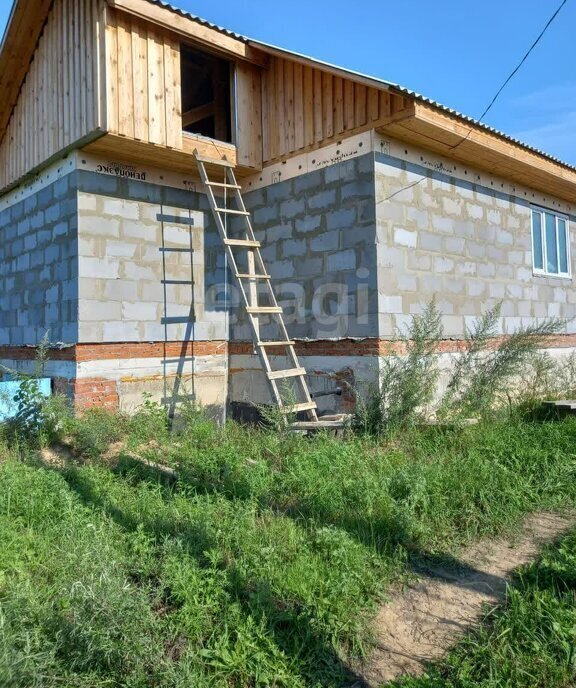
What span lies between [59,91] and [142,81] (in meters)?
1.40

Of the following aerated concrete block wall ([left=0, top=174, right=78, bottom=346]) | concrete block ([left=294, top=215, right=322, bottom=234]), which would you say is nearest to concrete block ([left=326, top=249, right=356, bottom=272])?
concrete block ([left=294, top=215, right=322, bottom=234])

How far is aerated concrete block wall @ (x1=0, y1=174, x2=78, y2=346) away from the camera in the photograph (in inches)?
278

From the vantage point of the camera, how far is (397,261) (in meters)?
6.74

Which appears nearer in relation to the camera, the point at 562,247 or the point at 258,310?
the point at 258,310

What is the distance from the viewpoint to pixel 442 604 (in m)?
3.22

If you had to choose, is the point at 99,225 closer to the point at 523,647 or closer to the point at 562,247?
the point at 523,647

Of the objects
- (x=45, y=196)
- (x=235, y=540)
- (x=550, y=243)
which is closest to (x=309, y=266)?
(x=45, y=196)

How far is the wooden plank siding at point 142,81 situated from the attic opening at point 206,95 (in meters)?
1.40

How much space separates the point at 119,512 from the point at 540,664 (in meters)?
2.96

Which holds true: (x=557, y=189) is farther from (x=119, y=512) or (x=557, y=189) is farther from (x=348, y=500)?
(x=119, y=512)

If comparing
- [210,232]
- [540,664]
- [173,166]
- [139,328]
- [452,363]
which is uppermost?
[173,166]

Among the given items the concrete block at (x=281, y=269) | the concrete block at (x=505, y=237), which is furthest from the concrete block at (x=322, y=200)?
the concrete block at (x=505, y=237)

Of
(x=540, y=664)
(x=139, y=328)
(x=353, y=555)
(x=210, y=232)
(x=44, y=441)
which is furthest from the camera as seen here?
(x=210, y=232)

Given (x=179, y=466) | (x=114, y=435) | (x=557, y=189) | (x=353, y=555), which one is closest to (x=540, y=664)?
(x=353, y=555)
